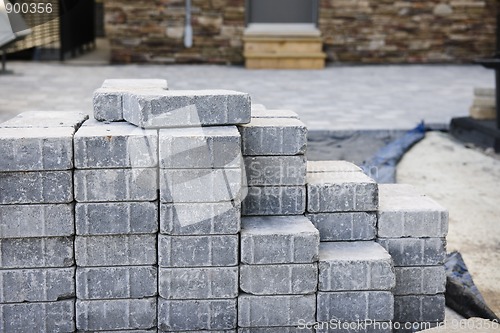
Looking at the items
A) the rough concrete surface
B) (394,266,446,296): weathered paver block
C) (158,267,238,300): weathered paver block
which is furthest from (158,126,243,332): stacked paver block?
the rough concrete surface

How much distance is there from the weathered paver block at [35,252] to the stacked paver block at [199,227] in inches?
19.7

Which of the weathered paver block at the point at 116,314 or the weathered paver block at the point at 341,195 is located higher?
the weathered paver block at the point at 341,195

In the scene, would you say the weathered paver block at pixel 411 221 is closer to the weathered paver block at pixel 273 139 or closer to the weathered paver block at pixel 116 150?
the weathered paver block at pixel 273 139

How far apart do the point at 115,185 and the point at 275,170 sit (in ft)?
2.88

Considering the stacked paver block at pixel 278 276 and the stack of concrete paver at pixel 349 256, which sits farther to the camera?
the stack of concrete paver at pixel 349 256

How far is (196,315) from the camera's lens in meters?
4.48

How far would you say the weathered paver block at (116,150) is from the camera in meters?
4.28

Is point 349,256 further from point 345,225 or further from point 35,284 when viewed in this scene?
point 35,284

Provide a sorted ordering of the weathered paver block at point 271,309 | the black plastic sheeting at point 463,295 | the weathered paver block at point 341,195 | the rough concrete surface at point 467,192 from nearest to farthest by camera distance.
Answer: the weathered paver block at point 271,309 → the weathered paver block at point 341,195 → the black plastic sheeting at point 463,295 → the rough concrete surface at point 467,192

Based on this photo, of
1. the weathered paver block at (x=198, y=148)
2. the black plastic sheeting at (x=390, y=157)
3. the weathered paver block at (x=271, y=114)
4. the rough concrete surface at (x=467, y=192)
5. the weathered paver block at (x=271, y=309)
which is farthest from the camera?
the black plastic sheeting at (x=390, y=157)

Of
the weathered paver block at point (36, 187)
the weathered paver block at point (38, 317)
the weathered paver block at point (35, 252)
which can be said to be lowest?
the weathered paver block at point (38, 317)

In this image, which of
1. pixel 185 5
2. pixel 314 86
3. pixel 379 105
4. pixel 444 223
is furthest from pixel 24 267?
pixel 185 5

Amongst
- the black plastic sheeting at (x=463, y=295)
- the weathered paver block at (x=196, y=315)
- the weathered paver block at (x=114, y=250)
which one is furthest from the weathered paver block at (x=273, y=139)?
the black plastic sheeting at (x=463, y=295)

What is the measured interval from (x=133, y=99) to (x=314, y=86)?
29.0 ft
